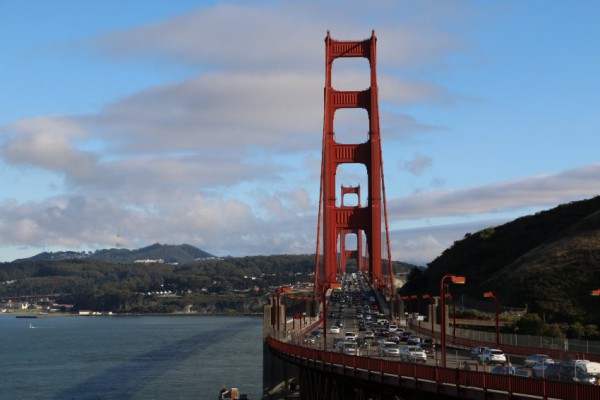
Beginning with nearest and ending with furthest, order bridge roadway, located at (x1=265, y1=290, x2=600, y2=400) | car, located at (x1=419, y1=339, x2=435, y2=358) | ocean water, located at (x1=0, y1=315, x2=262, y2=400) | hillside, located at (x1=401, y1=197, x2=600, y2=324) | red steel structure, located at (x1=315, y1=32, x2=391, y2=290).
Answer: bridge roadway, located at (x1=265, y1=290, x2=600, y2=400)
car, located at (x1=419, y1=339, x2=435, y2=358)
ocean water, located at (x1=0, y1=315, x2=262, y2=400)
hillside, located at (x1=401, y1=197, x2=600, y2=324)
red steel structure, located at (x1=315, y1=32, x2=391, y2=290)

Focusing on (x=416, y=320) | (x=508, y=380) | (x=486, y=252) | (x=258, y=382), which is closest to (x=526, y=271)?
(x=416, y=320)

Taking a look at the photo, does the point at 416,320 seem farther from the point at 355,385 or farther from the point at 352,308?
the point at 355,385

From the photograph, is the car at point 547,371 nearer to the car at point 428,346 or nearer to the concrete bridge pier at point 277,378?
the car at point 428,346

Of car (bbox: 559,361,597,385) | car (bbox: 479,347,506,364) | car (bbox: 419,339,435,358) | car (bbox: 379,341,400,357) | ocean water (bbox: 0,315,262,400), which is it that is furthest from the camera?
ocean water (bbox: 0,315,262,400)

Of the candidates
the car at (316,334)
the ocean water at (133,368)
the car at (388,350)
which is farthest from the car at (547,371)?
the ocean water at (133,368)

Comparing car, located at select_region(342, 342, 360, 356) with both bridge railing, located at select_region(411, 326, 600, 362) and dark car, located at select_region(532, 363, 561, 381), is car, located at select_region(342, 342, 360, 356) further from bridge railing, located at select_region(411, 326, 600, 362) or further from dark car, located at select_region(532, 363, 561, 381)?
dark car, located at select_region(532, 363, 561, 381)

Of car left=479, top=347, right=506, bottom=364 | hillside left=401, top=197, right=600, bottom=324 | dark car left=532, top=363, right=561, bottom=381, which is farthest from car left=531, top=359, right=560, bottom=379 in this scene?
hillside left=401, top=197, right=600, bottom=324

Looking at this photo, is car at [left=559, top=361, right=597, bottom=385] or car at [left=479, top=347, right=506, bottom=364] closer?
car at [left=559, top=361, right=597, bottom=385]
